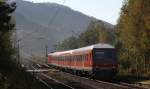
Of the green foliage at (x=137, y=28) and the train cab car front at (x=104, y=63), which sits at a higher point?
the green foliage at (x=137, y=28)

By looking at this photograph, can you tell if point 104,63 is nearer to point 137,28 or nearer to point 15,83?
point 137,28

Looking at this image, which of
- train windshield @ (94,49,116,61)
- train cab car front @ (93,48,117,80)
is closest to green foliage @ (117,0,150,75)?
train cab car front @ (93,48,117,80)

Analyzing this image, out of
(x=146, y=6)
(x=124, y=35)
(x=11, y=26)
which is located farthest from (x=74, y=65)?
(x=11, y=26)

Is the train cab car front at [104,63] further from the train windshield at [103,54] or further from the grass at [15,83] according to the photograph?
the grass at [15,83]

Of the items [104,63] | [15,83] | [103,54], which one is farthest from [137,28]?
[15,83]

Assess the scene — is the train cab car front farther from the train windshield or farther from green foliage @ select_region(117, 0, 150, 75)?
green foliage @ select_region(117, 0, 150, 75)

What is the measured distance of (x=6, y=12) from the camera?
1396 inches

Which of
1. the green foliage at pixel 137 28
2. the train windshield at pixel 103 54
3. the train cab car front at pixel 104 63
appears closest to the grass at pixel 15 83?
the train cab car front at pixel 104 63

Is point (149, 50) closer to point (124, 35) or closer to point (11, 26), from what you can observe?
point (124, 35)

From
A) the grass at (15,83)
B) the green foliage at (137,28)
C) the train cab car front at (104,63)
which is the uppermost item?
the green foliage at (137,28)

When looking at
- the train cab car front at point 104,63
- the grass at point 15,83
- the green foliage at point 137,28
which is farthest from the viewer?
the green foliage at point 137,28

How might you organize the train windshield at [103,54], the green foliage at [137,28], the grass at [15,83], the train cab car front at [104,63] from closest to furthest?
the grass at [15,83] < the train cab car front at [104,63] < the train windshield at [103,54] < the green foliage at [137,28]

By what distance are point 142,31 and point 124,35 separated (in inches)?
119

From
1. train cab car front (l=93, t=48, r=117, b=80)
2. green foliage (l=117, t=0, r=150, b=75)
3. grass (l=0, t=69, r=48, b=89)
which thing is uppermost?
green foliage (l=117, t=0, r=150, b=75)
